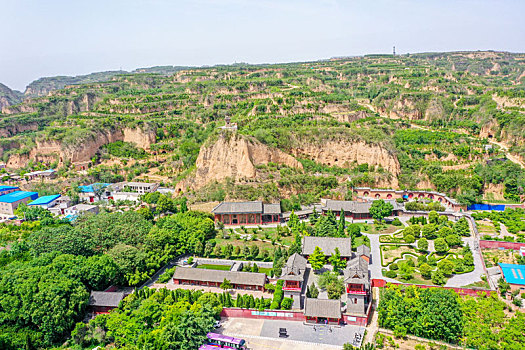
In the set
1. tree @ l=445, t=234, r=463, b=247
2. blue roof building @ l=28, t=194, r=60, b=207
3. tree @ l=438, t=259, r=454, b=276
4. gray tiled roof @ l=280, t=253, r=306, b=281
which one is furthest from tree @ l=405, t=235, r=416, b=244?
blue roof building @ l=28, t=194, r=60, b=207

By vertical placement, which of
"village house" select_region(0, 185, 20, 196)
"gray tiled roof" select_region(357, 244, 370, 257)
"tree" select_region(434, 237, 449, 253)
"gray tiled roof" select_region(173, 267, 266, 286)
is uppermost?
"village house" select_region(0, 185, 20, 196)

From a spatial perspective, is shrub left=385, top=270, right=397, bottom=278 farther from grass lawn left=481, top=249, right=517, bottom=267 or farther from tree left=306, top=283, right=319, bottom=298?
grass lawn left=481, top=249, right=517, bottom=267

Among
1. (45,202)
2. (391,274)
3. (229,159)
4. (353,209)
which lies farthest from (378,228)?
(45,202)

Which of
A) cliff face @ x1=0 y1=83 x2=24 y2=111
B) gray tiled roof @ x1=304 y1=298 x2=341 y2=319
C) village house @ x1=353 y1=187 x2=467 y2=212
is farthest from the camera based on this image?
cliff face @ x1=0 y1=83 x2=24 y2=111

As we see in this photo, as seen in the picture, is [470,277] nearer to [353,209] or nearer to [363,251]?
[363,251]

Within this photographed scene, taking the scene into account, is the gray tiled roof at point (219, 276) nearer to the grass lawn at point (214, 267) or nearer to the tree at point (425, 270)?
the grass lawn at point (214, 267)

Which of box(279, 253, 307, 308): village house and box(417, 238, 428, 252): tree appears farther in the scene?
box(417, 238, 428, 252): tree
